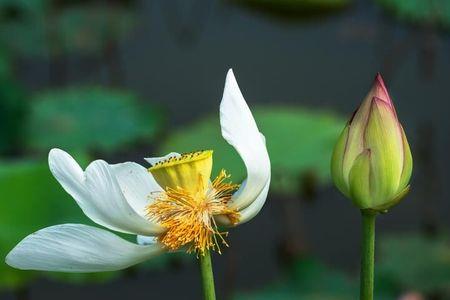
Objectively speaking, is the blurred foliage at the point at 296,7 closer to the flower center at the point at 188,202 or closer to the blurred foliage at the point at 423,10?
the blurred foliage at the point at 423,10

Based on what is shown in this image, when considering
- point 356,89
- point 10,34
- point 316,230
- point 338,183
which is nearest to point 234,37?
point 356,89

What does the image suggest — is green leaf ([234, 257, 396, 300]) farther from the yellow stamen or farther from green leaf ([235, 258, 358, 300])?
the yellow stamen

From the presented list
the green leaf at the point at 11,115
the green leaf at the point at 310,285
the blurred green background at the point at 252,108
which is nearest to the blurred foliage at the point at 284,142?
the blurred green background at the point at 252,108

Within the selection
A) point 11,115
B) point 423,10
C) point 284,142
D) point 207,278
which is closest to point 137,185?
point 207,278

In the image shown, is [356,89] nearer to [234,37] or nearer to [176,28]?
[234,37]

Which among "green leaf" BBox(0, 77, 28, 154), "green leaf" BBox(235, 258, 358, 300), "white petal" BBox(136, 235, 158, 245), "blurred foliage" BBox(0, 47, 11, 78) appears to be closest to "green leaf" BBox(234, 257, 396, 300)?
"green leaf" BBox(235, 258, 358, 300)
